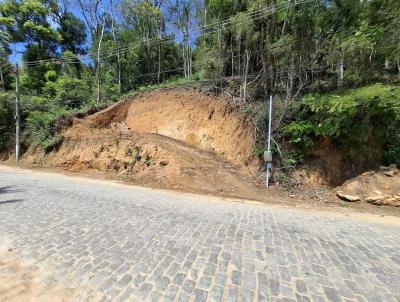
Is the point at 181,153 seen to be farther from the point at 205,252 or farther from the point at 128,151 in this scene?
the point at 205,252

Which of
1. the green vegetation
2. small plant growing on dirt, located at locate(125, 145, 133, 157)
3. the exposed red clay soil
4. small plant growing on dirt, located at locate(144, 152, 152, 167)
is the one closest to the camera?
the green vegetation

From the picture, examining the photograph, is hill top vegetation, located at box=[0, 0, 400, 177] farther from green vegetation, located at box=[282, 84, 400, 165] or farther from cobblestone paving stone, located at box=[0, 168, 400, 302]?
cobblestone paving stone, located at box=[0, 168, 400, 302]

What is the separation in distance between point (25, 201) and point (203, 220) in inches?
209

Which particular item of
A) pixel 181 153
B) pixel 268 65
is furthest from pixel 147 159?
pixel 268 65

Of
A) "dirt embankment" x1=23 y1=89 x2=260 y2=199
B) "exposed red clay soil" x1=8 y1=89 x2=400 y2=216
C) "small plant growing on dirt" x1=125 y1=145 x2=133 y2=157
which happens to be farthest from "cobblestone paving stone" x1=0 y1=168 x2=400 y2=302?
"small plant growing on dirt" x1=125 y1=145 x2=133 y2=157

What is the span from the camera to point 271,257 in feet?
12.3

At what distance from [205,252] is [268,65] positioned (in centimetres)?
1275

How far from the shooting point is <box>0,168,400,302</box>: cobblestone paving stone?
288cm

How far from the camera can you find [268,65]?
547 inches

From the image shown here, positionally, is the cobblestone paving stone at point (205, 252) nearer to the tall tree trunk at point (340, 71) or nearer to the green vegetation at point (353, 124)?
the green vegetation at point (353, 124)

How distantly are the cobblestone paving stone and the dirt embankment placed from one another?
4.70 m

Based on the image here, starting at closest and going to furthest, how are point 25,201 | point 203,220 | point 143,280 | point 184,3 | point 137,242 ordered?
point 143,280 → point 137,242 → point 203,220 → point 25,201 → point 184,3

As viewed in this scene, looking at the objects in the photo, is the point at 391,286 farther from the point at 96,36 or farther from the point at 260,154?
the point at 96,36

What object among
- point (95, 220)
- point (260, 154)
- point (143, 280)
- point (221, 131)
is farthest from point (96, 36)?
point (143, 280)
